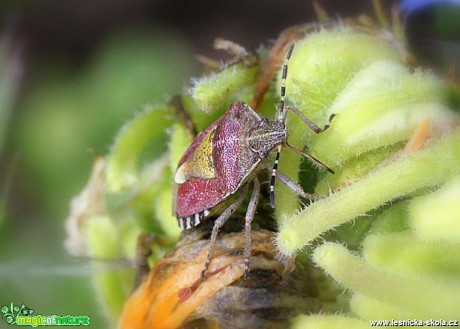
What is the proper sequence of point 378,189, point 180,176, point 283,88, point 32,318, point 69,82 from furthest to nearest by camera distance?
point 69,82 < point 32,318 < point 180,176 < point 283,88 < point 378,189

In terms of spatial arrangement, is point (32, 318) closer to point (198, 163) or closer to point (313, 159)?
point (198, 163)

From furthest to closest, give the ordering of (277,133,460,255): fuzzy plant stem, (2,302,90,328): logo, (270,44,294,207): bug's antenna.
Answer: (2,302,90,328): logo < (270,44,294,207): bug's antenna < (277,133,460,255): fuzzy plant stem

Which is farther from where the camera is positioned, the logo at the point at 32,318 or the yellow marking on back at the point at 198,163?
the logo at the point at 32,318

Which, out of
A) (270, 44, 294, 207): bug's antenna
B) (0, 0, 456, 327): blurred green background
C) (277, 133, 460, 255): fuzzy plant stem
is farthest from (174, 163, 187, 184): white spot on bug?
(0, 0, 456, 327): blurred green background

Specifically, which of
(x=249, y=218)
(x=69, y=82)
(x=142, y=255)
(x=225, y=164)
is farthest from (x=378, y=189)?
(x=69, y=82)

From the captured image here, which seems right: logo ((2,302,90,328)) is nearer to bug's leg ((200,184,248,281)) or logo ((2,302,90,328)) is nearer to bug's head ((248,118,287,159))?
bug's leg ((200,184,248,281))

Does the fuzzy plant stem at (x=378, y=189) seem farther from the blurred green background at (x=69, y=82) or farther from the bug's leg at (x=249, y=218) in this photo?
the blurred green background at (x=69, y=82)

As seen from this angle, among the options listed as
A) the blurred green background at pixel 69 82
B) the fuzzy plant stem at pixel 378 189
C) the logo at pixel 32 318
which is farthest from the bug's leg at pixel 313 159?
the blurred green background at pixel 69 82
